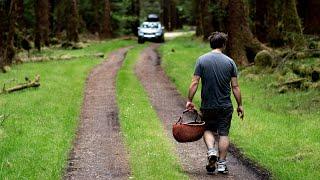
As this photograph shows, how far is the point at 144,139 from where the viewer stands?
1187 cm

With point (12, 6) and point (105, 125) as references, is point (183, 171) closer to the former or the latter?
point (105, 125)

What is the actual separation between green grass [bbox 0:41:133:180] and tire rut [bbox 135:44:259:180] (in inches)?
88.8

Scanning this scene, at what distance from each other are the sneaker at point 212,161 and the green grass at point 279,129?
100cm

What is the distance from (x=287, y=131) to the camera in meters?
12.4

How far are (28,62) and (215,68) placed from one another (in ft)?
72.6

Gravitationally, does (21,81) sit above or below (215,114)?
below

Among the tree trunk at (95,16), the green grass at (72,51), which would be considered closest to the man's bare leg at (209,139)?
the green grass at (72,51)

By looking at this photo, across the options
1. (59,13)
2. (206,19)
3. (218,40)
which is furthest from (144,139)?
(59,13)

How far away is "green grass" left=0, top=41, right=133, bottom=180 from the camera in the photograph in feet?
31.4

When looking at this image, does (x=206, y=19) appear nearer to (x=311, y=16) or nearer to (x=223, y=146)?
(x=311, y=16)

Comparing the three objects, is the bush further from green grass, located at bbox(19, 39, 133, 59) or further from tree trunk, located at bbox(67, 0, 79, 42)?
tree trunk, located at bbox(67, 0, 79, 42)

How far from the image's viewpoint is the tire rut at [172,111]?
31.0ft

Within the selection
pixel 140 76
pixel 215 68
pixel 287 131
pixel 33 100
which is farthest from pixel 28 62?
pixel 215 68

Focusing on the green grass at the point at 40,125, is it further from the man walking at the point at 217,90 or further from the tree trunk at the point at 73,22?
the tree trunk at the point at 73,22
